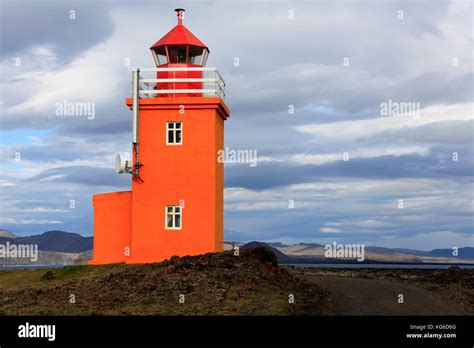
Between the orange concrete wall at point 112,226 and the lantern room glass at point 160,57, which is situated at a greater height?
the lantern room glass at point 160,57

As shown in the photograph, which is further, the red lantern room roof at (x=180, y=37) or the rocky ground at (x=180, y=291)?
the red lantern room roof at (x=180, y=37)

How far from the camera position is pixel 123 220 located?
33.2 m

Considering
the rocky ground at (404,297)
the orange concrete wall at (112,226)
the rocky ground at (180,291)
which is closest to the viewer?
the rocky ground at (180,291)

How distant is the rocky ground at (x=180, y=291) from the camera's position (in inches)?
870

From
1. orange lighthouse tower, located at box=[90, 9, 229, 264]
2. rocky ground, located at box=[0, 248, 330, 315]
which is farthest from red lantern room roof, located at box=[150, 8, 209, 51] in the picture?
rocky ground, located at box=[0, 248, 330, 315]

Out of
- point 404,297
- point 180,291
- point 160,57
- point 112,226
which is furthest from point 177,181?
point 404,297

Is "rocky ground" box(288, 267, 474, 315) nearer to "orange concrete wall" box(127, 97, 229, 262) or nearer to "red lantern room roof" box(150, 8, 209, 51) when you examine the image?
"orange concrete wall" box(127, 97, 229, 262)

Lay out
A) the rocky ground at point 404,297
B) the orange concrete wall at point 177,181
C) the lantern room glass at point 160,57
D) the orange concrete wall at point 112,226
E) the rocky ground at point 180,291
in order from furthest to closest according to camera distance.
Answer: the orange concrete wall at point 112,226 → the lantern room glass at point 160,57 → the orange concrete wall at point 177,181 → the rocky ground at point 404,297 → the rocky ground at point 180,291

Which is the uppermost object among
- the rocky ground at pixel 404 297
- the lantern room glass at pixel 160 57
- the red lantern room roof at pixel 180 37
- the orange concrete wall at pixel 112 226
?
the red lantern room roof at pixel 180 37

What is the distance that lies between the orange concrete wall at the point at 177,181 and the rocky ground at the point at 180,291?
2162 mm

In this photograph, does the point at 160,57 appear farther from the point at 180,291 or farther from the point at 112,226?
the point at 180,291

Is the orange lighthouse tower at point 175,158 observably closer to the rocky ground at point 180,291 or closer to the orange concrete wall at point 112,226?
the orange concrete wall at point 112,226

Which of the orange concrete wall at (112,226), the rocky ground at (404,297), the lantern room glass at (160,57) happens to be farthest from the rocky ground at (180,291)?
the lantern room glass at (160,57)
